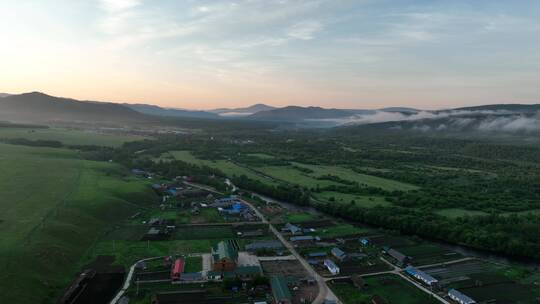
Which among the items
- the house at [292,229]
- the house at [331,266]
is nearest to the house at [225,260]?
the house at [331,266]

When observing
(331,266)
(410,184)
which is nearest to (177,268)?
(331,266)

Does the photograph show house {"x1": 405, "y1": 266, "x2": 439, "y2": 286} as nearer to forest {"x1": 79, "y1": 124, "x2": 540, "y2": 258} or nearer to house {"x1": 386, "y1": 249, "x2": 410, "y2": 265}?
house {"x1": 386, "y1": 249, "x2": 410, "y2": 265}

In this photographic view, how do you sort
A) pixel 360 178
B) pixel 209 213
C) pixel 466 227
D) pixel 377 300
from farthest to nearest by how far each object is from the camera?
pixel 360 178 → pixel 209 213 → pixel 466 227 → pixel 377 300

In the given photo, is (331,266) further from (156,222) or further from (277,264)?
(156,222)

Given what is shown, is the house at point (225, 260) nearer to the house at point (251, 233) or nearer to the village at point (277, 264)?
the village at point (277, 264)

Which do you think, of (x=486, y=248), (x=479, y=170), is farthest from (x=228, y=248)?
(x=479, y=170)

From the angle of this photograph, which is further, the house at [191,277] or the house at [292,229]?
the house at [292,229]
